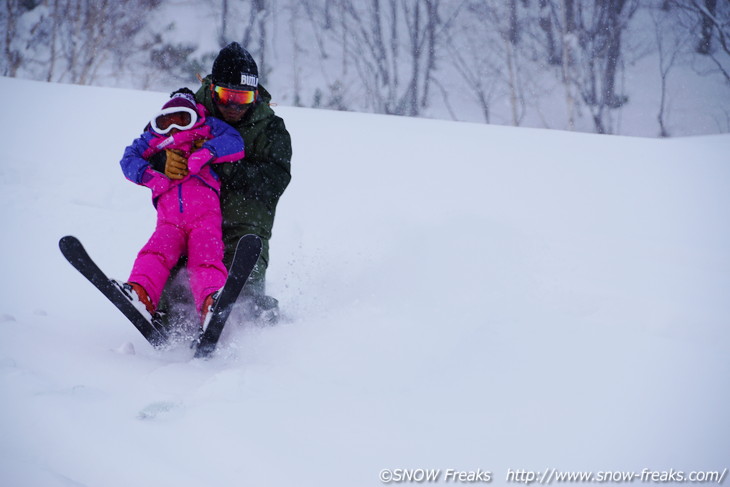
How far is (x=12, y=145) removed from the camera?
18.0ft

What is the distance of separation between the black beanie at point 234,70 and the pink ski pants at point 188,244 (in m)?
0.51

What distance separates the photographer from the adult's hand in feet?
8.02

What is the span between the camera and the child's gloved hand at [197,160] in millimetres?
2389

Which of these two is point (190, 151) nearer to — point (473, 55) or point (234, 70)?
point (234, 70)

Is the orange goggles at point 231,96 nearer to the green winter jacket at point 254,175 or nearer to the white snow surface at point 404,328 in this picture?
the green winter jacket at point 254,175

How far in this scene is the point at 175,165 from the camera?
8.02 ft

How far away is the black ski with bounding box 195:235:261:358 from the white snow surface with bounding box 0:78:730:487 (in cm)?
11

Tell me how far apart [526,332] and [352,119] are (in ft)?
14.8

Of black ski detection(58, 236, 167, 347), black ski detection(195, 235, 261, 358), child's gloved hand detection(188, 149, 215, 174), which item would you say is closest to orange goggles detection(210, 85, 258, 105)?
child's gloved hand detection(188, 149, 215, 174)

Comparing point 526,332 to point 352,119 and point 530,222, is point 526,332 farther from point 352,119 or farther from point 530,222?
point 352,119

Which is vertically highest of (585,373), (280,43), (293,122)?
(280,43)

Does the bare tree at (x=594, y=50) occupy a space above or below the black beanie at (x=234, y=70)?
above

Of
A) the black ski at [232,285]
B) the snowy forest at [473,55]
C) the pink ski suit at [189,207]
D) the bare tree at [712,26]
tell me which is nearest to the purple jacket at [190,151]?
the pink ski suit at [189,207]

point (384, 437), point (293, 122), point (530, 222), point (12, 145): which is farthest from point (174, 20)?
point (384, 437)
